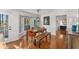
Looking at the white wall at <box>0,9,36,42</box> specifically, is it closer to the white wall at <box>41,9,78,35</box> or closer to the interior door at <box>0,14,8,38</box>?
the interior door at <box>0,14,8,38</box>

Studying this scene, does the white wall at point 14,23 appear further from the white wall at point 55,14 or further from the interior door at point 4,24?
the white wall at point 55,14

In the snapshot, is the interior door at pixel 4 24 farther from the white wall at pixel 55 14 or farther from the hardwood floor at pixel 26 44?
the white wall at pixel 55 14

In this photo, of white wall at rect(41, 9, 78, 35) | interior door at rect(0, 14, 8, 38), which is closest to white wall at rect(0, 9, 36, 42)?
interior door at rect(0, 14, 8, 38)

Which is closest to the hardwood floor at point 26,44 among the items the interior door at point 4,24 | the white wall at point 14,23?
the white wall at point 14,23

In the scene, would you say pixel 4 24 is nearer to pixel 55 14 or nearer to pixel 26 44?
pixel 26 44

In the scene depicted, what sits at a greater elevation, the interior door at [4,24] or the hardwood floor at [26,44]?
the interior door at [4,24]

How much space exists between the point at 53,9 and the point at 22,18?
610mm

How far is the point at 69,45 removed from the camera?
2.45 m

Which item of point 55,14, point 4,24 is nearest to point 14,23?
point 4,24

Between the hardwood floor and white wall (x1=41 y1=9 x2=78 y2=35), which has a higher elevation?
white wall (x1=41 y1=9 x2=78 y2=35)

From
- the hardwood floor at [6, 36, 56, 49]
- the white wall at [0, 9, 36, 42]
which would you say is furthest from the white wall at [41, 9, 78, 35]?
the white wall at [0, 9, 36, 42]
